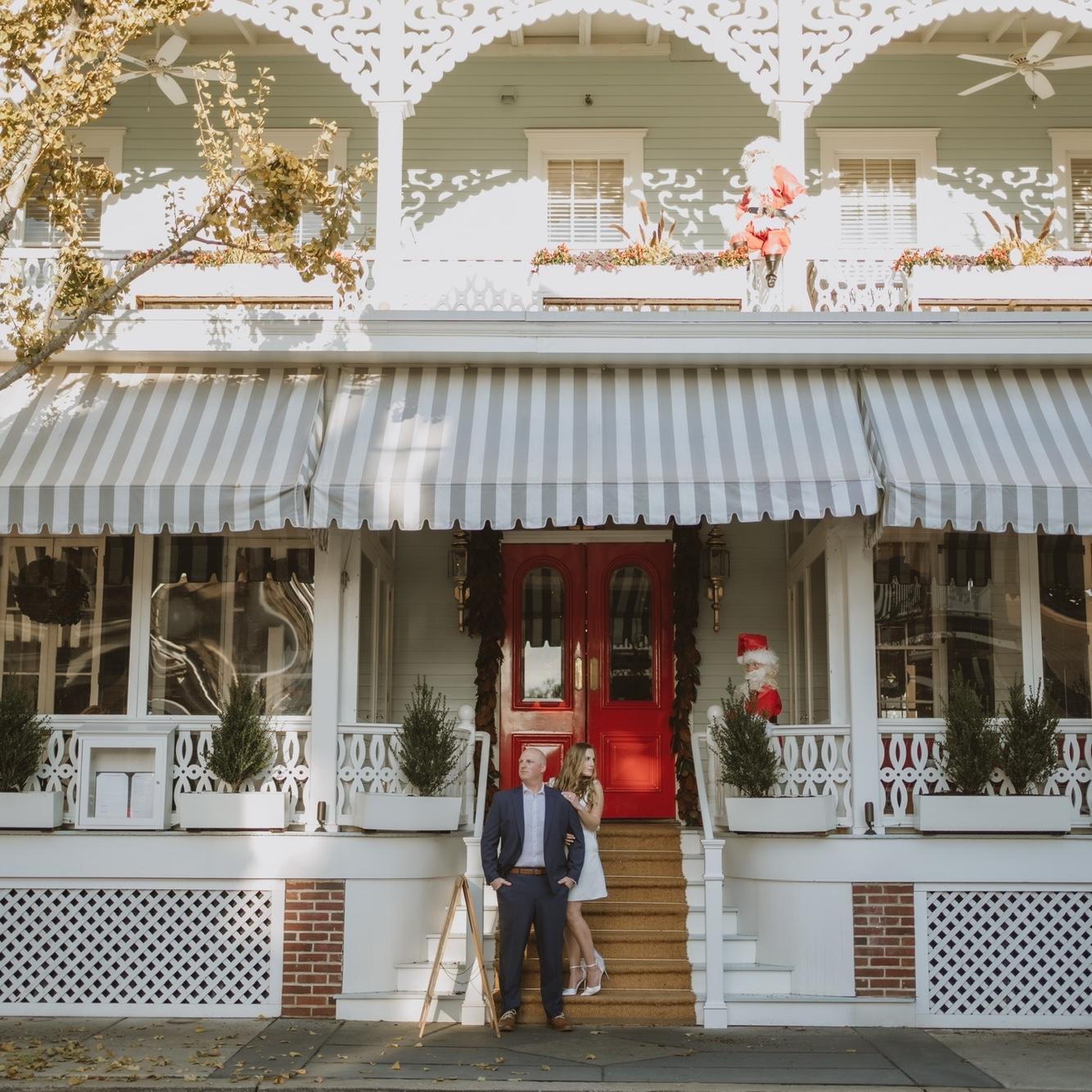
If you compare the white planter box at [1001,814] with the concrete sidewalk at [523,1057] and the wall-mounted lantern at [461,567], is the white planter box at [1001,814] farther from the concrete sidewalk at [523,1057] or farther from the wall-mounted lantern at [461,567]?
the wall-mounted lantern at [461,567]

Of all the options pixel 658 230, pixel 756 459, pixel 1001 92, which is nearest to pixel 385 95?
pixel 658 230

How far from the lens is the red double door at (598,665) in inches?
545

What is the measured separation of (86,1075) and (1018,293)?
9.26 meters

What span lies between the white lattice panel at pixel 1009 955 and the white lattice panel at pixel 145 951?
500 centimetres

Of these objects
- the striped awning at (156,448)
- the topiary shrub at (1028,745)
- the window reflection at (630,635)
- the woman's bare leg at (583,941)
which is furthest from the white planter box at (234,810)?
the topiary shrub at (1028,745)

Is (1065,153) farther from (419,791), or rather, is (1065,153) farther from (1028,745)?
(419,791)

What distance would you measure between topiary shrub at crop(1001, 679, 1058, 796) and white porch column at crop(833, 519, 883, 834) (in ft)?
3.20

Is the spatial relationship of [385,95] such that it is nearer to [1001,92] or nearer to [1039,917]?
[1001,92]

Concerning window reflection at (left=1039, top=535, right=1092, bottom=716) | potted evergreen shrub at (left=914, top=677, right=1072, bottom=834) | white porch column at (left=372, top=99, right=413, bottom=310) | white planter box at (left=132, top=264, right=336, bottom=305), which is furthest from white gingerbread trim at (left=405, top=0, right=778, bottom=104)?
potted evergreen shrub at (left=914, top=677, right=1072, bottom=834)

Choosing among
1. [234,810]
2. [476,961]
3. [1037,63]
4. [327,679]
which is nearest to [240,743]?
[234,810]

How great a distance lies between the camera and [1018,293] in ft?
38.8

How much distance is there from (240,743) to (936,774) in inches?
212

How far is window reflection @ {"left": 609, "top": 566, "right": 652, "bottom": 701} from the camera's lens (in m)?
14.0

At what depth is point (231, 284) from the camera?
39.3 feet
